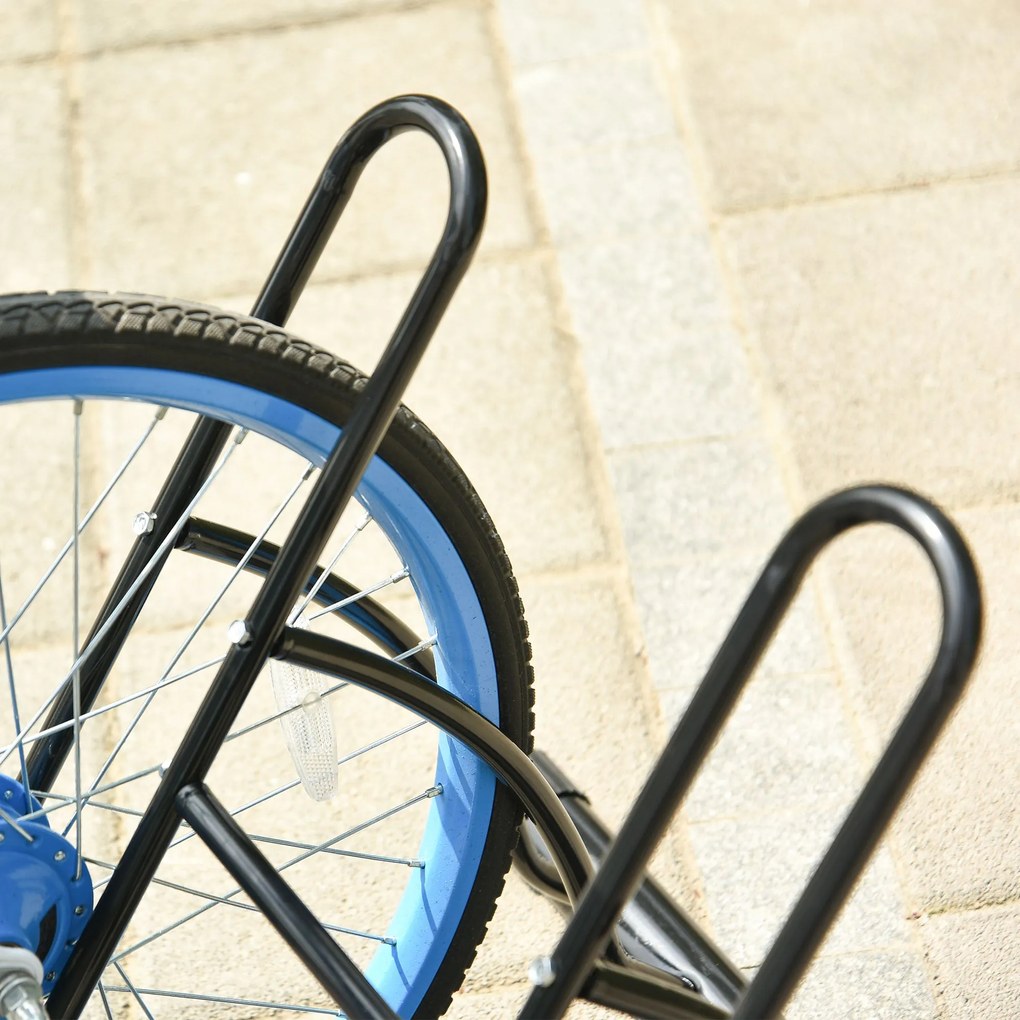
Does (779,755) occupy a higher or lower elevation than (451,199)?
higher

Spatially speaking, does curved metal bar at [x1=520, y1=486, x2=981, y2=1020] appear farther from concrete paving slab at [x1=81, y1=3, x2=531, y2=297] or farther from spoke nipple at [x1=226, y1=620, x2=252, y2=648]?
concrete paving slab at [x1=81, y1=3, x2=531, y2=297]

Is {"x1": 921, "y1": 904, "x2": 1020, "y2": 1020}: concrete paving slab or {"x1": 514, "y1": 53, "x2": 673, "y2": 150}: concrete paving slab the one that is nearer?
{"x1": 921, "y1": 904, "x2": 1020, "y2": 1020}: concrete paving slab

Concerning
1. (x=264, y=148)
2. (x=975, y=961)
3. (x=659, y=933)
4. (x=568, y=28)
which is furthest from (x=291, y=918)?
(x=568, y=28)

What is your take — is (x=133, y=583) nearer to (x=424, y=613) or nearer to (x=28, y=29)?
(x=424, y=613)

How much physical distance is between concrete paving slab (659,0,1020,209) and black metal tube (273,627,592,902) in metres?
1.87

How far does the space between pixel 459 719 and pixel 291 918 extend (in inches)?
10.2

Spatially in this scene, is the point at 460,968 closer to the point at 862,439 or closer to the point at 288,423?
the point at 288,423

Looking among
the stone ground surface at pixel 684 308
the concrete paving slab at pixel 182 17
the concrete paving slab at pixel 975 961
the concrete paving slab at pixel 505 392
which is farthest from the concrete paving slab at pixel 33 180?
the concrete paving slab at pixel 975 961

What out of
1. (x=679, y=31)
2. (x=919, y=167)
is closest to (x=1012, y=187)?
(x=919, y=167)

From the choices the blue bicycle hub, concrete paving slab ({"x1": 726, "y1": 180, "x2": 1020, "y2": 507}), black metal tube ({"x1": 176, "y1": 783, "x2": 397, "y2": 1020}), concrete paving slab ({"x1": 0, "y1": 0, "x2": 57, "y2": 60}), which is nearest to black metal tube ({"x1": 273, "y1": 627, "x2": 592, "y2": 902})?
black metal tube ({"x1": 176, "y1": 783, "x2": 397, "y2": 1020})

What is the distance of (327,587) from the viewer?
5.14 ft

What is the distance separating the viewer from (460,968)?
5.23ft

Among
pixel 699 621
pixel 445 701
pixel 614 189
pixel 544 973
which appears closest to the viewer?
pixel 544 973

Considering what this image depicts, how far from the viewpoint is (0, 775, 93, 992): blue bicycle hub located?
4.03ft
